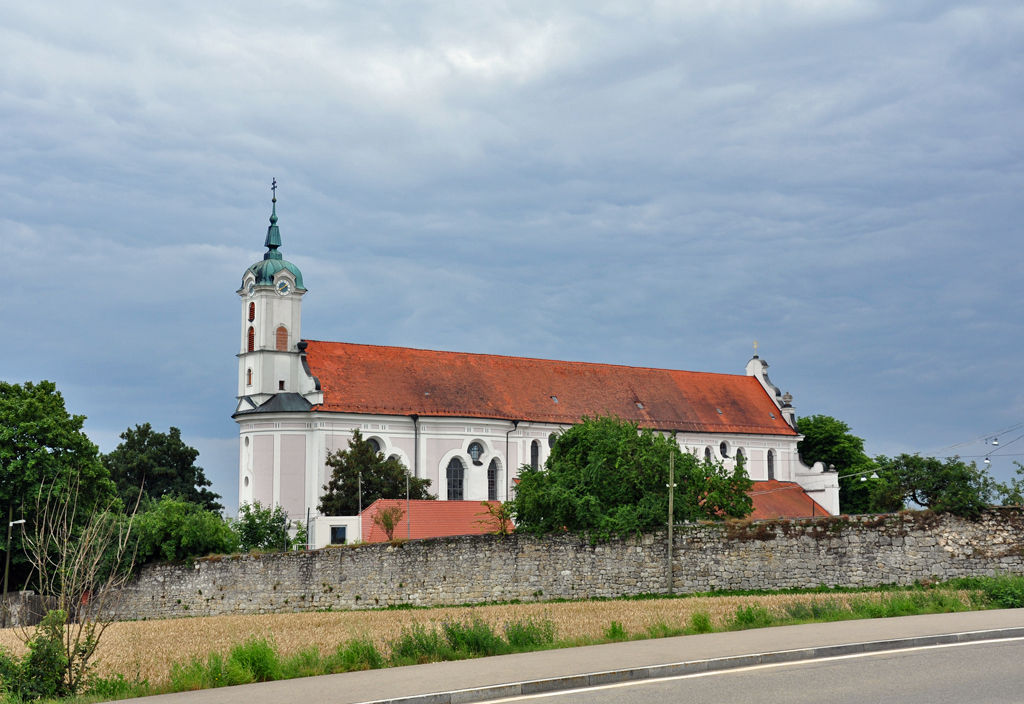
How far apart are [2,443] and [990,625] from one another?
137 ft

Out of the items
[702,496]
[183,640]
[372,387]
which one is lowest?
[183,640]

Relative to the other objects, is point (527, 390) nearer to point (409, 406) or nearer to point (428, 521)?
point (409, 406)

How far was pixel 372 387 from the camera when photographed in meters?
61.9

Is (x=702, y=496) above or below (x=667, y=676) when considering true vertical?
above

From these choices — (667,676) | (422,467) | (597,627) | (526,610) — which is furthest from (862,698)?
(422,467)

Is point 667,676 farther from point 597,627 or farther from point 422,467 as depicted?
point 422,467

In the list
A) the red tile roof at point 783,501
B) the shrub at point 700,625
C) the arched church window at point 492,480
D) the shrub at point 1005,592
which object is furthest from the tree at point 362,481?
the shrub at point 700,625

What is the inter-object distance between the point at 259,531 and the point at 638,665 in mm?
42314

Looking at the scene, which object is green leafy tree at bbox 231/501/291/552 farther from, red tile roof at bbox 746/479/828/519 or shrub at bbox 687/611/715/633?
shrub at bbox 687/611/715/633

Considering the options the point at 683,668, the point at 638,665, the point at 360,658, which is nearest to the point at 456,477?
the point at 360,658

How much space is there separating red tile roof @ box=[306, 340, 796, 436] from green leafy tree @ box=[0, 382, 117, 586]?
15155mm

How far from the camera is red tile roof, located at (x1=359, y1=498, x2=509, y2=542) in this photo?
1919 inches

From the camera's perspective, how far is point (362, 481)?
181 ft

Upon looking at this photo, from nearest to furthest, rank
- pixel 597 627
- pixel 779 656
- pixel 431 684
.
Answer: pixel 431 684 → pixel 779 656 → pixel 597 627
